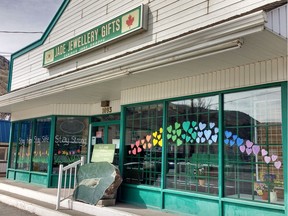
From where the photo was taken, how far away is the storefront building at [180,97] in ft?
18.3

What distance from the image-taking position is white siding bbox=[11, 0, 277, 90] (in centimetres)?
655

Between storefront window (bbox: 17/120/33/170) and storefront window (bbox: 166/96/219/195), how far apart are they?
690 centimetres

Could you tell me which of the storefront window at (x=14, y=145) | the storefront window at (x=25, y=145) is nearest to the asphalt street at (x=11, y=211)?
the storefront window at (x=25, y=145)

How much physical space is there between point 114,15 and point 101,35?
0.64m

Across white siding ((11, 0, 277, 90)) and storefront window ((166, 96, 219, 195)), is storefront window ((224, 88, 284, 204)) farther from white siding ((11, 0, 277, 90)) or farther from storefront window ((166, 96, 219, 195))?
white siding ((11, 0, 277, 90))

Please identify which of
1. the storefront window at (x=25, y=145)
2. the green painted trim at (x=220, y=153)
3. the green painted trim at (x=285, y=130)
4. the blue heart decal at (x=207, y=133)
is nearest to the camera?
the green painted trim at (x=285, y=130)

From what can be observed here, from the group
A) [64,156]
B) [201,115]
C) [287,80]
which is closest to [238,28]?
[287,80]

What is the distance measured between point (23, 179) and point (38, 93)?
433 centimetres

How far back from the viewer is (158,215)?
6.86 metres

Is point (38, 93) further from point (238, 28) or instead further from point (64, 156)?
point (238, 28)

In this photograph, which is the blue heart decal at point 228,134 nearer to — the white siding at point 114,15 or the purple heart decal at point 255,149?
the purple heart decal at point 255,149

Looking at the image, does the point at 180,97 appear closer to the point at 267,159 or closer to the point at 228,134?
the point at 228,134

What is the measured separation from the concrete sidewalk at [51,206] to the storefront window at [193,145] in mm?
871

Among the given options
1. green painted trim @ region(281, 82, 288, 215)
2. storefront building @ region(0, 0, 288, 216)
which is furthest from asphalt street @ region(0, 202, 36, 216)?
green painted trim @ region(281, 82, 288, 215)
